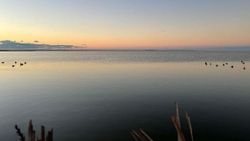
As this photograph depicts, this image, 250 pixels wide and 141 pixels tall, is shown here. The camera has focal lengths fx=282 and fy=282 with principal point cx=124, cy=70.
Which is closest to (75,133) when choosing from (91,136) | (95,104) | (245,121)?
(91,136)

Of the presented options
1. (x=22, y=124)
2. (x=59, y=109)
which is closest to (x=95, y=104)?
(x=59, y=109)

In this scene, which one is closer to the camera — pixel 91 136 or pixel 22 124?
pixel 91 136

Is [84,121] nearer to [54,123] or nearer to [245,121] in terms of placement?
[54,123]

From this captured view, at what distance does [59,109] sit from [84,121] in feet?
20.0

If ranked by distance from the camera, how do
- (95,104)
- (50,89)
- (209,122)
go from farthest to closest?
(50,89), (95,104), (209,122)

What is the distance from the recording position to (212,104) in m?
31.7

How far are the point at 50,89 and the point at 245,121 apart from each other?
30.3 m

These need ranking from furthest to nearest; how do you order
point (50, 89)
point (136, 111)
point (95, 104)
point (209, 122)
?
point (50, 89) → point (95, 104) → point (136, 111) → point (209, 122)

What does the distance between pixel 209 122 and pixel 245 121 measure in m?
3.38

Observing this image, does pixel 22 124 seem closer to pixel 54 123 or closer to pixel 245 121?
pixel 54 123

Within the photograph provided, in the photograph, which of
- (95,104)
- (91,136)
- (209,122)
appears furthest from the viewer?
(95,104)

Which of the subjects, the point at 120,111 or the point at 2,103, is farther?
the point at 2,103

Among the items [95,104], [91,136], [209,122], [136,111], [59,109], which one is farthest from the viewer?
[95,104]

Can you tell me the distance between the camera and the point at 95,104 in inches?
1270
